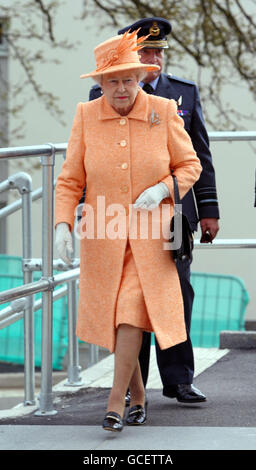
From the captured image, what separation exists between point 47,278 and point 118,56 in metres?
1.13

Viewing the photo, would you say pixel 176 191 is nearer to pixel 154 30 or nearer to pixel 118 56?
pixel 118 56

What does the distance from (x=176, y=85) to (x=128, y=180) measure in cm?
72

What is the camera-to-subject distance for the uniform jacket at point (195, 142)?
14.1ft

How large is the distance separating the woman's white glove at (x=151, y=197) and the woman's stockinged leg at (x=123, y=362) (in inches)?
16.7

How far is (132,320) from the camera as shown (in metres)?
3.71

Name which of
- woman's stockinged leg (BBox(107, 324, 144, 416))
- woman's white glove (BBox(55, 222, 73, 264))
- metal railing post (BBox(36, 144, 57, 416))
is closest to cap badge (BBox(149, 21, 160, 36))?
metal railing post (BBox(36, 144, 57, 416))

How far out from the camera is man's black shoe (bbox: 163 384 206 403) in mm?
4348

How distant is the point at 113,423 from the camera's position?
3.66 metres

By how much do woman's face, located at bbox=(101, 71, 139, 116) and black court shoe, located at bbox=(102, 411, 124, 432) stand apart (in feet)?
3.54

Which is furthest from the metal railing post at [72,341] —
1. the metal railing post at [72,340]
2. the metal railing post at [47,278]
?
the metal railing post at [47,278]

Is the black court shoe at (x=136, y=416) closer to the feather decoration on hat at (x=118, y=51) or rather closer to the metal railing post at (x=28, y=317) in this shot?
the metal railing post at (x=28, y=317)

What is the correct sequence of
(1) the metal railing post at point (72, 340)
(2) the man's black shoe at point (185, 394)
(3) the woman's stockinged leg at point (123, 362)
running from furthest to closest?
(1) the metal railing post at point (72, 340) → (2) the man's black shoe at point (185, 394) → (3) the woman's stockinged leg at point (123, 362)

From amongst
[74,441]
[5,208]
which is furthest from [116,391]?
[5,208]
